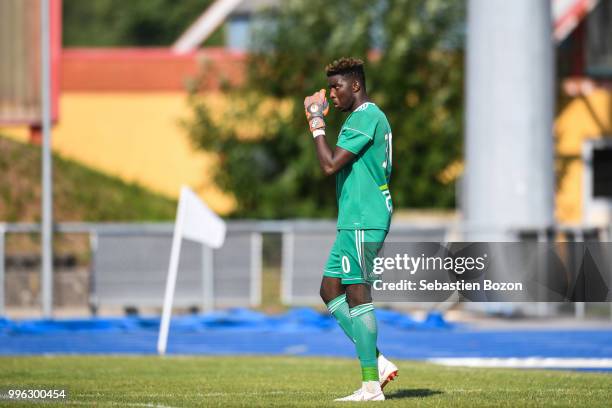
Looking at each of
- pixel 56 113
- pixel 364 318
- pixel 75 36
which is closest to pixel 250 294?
pixel 56 113

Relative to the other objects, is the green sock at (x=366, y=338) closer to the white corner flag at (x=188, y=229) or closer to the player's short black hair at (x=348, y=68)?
the player's short black hair at (x=348, y=68)

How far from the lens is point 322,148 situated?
8.84 meters

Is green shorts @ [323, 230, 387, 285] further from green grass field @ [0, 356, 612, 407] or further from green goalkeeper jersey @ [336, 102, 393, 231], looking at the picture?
green grass field @ [0, 356, 612, 407]

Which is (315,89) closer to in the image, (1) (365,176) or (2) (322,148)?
(1) (365,176)

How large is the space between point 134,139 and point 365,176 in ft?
86.5

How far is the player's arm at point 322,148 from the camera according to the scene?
348 inches

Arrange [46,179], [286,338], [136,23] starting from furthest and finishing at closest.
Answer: [136,23] → [46,179] → [286,338]

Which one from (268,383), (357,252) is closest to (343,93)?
(357,252)

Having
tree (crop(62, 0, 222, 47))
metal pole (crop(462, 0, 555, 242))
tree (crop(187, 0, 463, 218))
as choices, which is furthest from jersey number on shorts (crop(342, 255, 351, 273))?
tree (crop(62, 0, 222, 47))

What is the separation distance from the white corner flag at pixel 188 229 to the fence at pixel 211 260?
7570mm

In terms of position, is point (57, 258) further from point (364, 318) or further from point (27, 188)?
point (364, 318)

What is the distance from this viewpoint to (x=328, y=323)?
66.0 feet

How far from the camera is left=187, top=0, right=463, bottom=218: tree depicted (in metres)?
32.6

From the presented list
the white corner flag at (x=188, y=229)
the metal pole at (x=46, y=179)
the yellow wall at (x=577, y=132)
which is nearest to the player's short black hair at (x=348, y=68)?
the white corner flag at (x=188, y=229)
